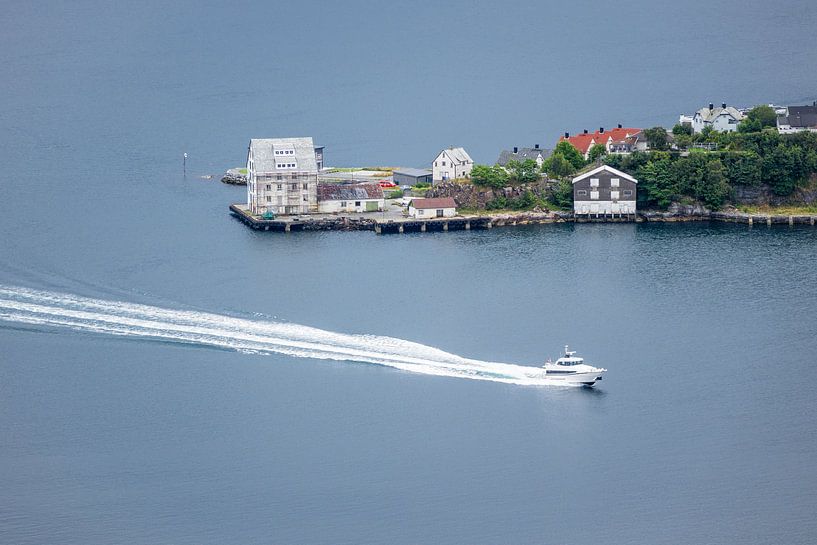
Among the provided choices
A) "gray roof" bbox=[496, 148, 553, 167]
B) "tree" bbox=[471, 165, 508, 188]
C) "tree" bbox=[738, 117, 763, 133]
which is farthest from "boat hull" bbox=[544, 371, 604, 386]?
"tree" bbox=[738, 117, 763, 133]

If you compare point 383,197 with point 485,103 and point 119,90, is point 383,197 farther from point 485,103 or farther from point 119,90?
point 119,90

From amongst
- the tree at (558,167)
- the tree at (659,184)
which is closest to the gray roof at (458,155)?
the tree at (558,167)

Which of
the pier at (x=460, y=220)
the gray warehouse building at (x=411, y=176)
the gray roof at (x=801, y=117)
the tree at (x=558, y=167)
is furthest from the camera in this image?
the gray roof at (x=801, y=117)

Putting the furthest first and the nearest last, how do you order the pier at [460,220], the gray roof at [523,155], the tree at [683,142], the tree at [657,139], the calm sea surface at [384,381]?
the gray roof at [523,155], the tree at [657,139], the tree at [683,142], the pier at [460,220], the calm sea surface at [384,381]

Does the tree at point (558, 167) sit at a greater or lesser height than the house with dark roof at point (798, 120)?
lesser

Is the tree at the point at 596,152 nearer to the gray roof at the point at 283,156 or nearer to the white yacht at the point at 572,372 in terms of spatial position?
the gray roof at the point at 283,156

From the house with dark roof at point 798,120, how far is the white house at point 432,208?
16.2 meters

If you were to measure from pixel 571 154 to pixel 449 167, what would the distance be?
16.7 ft

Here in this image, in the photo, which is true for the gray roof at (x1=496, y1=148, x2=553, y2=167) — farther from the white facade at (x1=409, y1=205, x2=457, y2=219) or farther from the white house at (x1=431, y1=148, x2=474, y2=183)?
the white facade at (x1=409, y1=205, x2=457, y2=219)

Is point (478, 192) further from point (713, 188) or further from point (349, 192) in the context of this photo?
point (713, 188)

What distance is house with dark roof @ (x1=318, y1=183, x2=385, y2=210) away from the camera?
59.2 metres

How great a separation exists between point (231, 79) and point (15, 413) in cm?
6702

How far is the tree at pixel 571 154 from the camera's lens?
62.2m

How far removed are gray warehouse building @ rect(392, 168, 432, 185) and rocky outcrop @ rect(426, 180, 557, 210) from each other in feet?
14.6
